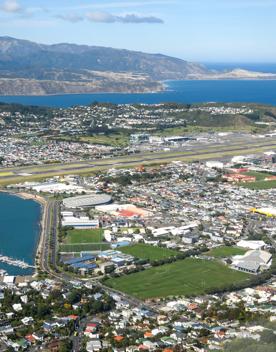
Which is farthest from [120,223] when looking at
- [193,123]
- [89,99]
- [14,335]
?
[89,99]

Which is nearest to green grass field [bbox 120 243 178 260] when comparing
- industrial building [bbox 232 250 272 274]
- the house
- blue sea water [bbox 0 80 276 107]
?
industrial building [bbox 232 250 272 274]

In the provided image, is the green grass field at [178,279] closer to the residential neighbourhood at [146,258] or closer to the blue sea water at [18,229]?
the residential neighbourhood at [146,258]

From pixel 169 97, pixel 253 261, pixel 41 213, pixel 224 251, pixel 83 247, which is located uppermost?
pixel 169 97

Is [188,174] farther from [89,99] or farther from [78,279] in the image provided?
[89,99]

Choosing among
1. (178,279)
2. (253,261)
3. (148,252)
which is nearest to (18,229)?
(148,252)

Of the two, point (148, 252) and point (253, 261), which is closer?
point (253, 261)

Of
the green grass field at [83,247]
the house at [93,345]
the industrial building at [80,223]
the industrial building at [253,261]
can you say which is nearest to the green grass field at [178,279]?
the industrial building at [253,261]

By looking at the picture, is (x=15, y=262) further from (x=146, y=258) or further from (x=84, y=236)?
(x=146, y=258)
